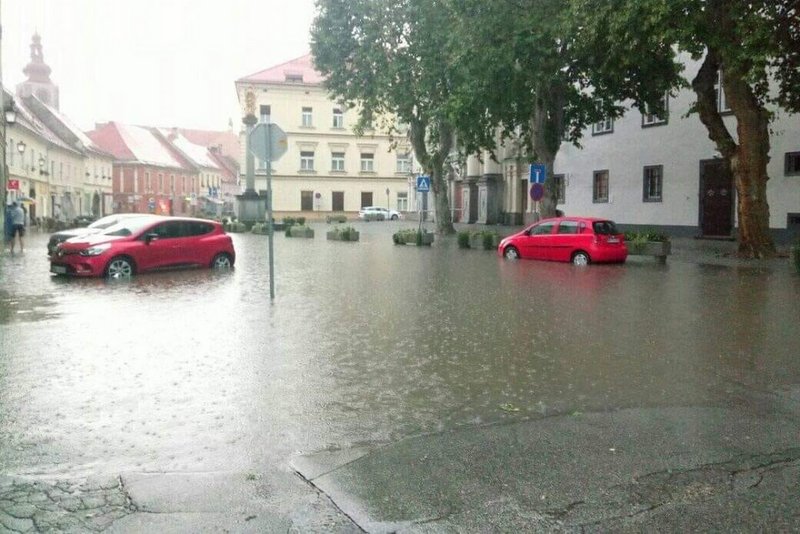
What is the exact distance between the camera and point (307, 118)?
3105 inches

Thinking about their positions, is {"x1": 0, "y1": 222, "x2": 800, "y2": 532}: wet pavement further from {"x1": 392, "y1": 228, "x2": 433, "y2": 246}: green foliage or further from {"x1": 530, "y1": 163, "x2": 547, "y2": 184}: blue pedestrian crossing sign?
{"x1": 392, "y1": 228, "x2": 433, "y2": 246}: green foliage

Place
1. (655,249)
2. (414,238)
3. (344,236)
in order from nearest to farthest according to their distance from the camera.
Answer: (655,249) < (414,238) < (344,236)

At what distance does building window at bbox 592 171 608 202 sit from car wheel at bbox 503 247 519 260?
16.7 metres

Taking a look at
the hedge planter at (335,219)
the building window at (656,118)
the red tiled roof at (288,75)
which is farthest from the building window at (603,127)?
the red tiled roof at (288,75)

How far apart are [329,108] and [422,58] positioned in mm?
47027

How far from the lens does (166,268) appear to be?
63.9 ft

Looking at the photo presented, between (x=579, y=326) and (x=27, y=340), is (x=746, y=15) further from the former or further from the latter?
(x=27, y=340)

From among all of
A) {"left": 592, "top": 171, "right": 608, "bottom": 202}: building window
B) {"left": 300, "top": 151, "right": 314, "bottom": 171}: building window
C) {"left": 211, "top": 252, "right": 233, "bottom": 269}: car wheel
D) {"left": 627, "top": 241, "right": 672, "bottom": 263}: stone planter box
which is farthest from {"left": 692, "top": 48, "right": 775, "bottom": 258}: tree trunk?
{"left": 300, "top": 151, "right": 314, "bottom": 171}: building window

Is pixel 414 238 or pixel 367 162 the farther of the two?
pixel 367 162

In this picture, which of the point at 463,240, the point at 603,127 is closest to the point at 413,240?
the point at 463,240

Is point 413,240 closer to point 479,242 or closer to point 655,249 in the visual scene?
point 479,242

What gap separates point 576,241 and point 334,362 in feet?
52.8

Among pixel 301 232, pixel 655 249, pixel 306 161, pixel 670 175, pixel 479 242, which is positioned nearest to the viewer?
pixel 655 249

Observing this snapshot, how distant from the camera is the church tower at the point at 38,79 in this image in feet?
290
